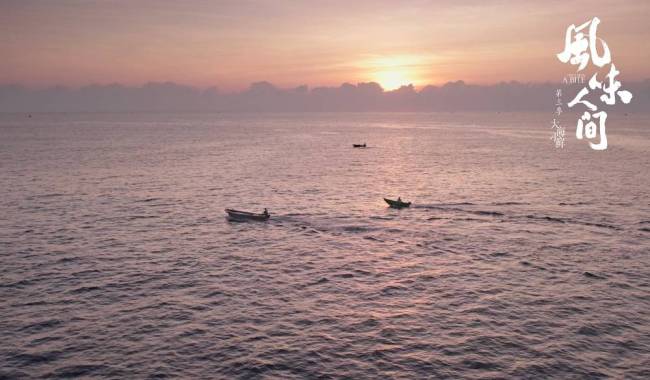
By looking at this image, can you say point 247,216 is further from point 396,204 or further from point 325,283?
point 325,283

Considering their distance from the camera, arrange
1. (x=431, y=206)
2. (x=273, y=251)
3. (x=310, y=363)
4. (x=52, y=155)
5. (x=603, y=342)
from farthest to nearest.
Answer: (x=52, y=155) < (x=431, y=206) < (x=273, y=251) < (x=603, y=342) < (x=310, y=363)

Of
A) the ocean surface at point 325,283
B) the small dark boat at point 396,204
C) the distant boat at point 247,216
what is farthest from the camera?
the small dark boat at point 396,204

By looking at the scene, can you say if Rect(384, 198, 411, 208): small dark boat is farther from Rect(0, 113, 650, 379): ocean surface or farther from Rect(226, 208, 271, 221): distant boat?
Rect(226, 208, 271, 221): distant boat

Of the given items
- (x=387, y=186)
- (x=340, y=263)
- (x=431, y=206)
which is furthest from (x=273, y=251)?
(x=387, y=186)

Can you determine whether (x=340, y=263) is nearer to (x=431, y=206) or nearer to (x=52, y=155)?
(x=431, y=206)

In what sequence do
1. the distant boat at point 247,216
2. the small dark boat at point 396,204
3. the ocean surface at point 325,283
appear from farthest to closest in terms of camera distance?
the small dark boat at point 396,204, the distant boat at point 247,216, the ocean surface at point 325,283

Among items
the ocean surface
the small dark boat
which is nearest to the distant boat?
the ocean surface

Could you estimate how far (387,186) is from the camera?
111062mm

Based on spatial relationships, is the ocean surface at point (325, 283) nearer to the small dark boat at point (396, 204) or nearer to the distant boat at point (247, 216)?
the small dark boat at point (396, 204)

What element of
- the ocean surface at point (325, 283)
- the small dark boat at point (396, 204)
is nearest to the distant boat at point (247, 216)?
the ocean surface at point (325, 283)

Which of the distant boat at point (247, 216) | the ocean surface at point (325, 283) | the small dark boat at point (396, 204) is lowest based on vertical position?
the ocean surface at point (325, 283)

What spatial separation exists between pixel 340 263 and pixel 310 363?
2185 cm

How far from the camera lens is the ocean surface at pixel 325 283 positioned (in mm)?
35156

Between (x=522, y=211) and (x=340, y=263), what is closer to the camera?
(x=340, y=263)
